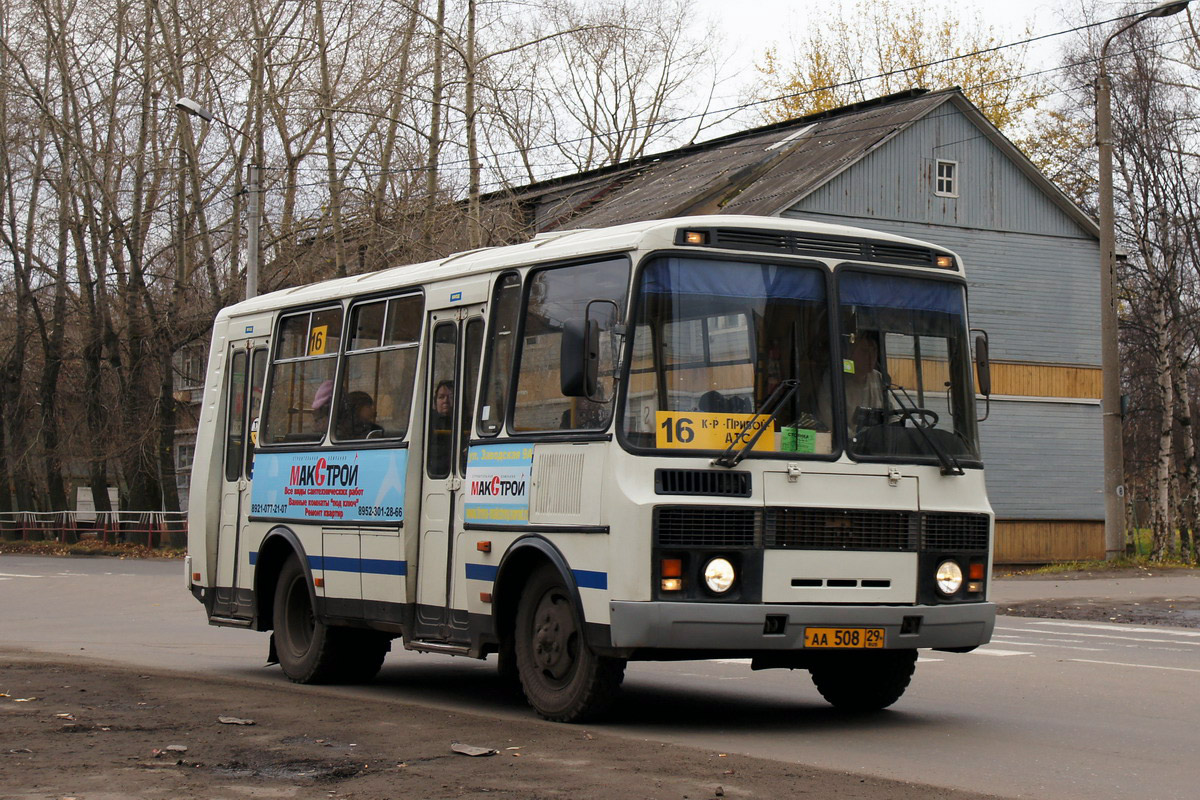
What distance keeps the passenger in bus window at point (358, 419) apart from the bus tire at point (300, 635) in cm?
122

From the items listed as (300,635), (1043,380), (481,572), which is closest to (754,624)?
(481,572)

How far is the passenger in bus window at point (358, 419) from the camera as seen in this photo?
1234 cm

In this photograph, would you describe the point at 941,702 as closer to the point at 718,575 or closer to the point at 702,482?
the point at 718,575

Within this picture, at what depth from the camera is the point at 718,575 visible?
9.41m

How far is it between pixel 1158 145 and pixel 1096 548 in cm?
1093

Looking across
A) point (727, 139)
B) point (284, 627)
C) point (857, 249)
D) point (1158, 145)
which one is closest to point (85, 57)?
point (727, 139)

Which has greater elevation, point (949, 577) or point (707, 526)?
point (707, 526)

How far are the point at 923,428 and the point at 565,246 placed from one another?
2480mm

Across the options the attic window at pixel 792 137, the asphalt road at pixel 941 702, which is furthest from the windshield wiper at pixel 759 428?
the attic window at pixel 792 137

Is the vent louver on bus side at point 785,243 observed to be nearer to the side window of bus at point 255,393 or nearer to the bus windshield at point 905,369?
the bus windshield at point 905,369

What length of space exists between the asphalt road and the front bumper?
22.1 inches

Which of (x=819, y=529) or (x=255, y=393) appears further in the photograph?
(x=255, y=393)

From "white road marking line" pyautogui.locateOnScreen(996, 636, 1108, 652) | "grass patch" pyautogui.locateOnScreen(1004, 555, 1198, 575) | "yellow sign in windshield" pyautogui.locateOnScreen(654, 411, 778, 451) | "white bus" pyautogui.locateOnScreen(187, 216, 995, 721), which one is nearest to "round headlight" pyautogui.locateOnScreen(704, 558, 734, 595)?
"white bus" pyautogui.locateOnScreen(187, 216, 995, 721)

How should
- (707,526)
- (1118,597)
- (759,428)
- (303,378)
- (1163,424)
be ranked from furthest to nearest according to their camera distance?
(1163,424), (1118,597), (303,378), (759,428), (707,526)
